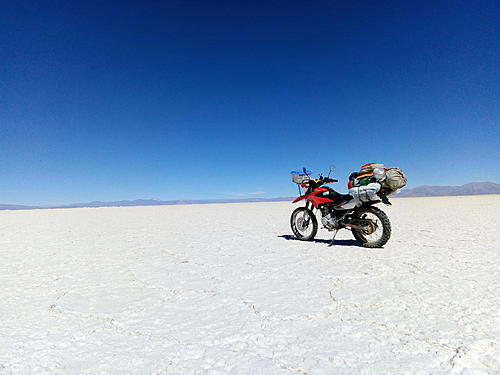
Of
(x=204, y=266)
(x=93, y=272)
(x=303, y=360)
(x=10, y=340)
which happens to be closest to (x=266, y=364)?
→ (x=303, y=360)

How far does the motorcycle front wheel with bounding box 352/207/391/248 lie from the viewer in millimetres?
5656

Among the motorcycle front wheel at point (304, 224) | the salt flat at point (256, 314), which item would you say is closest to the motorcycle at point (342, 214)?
the motorcycle front wheel at point (304, 224)

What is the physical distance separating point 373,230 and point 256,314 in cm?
395

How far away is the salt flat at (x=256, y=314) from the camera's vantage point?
6.48 feet

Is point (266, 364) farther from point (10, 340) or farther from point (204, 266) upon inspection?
point (204, 266)

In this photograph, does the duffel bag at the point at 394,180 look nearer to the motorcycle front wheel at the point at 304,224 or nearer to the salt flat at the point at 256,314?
the salt flat at the point at 256,314

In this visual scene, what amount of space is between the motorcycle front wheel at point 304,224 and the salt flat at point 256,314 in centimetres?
148

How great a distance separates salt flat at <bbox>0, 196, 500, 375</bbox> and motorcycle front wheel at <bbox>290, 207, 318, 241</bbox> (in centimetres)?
148

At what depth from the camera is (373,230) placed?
594cm

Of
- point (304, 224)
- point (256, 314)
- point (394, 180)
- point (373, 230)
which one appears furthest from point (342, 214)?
point (256, 314)

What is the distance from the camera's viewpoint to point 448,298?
9.89 ft

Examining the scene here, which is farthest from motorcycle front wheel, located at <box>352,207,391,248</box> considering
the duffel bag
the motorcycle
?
the duffel bag

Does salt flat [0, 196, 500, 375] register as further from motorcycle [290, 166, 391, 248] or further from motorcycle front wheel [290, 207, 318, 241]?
motorcycle front wheel [290, 207, 318, 241]

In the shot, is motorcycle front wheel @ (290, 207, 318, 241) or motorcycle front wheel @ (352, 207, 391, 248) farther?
motorcycle front wheel @ (290, 207, 318, 241)
